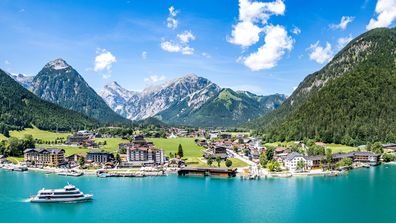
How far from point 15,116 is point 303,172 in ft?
484

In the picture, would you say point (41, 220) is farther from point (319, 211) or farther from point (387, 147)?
point (387, 147)

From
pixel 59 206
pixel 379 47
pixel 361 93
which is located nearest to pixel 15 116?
pixel 59 206

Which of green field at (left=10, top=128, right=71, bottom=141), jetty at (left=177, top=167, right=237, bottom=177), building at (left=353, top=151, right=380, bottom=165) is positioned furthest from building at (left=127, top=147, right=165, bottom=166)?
green field at (left=10, top=128, right=71, bottom=141)

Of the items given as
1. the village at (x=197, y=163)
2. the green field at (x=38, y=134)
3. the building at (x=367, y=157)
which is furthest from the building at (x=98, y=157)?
the building at (x=367, y=157)

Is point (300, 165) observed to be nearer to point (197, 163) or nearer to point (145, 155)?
point (197, 163)

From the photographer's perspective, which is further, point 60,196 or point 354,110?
point 354,110

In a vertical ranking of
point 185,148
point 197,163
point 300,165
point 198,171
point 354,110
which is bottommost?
point 198,171

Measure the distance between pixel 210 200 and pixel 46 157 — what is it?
58801mm

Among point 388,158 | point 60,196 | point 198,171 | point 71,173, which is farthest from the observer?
point 388,158

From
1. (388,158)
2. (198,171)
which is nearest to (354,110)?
(388,158)

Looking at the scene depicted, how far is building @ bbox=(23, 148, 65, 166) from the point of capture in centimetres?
10700

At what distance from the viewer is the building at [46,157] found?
10700cm

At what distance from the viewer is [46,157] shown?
10800 cm

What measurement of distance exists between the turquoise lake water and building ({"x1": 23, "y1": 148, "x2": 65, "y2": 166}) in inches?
675
